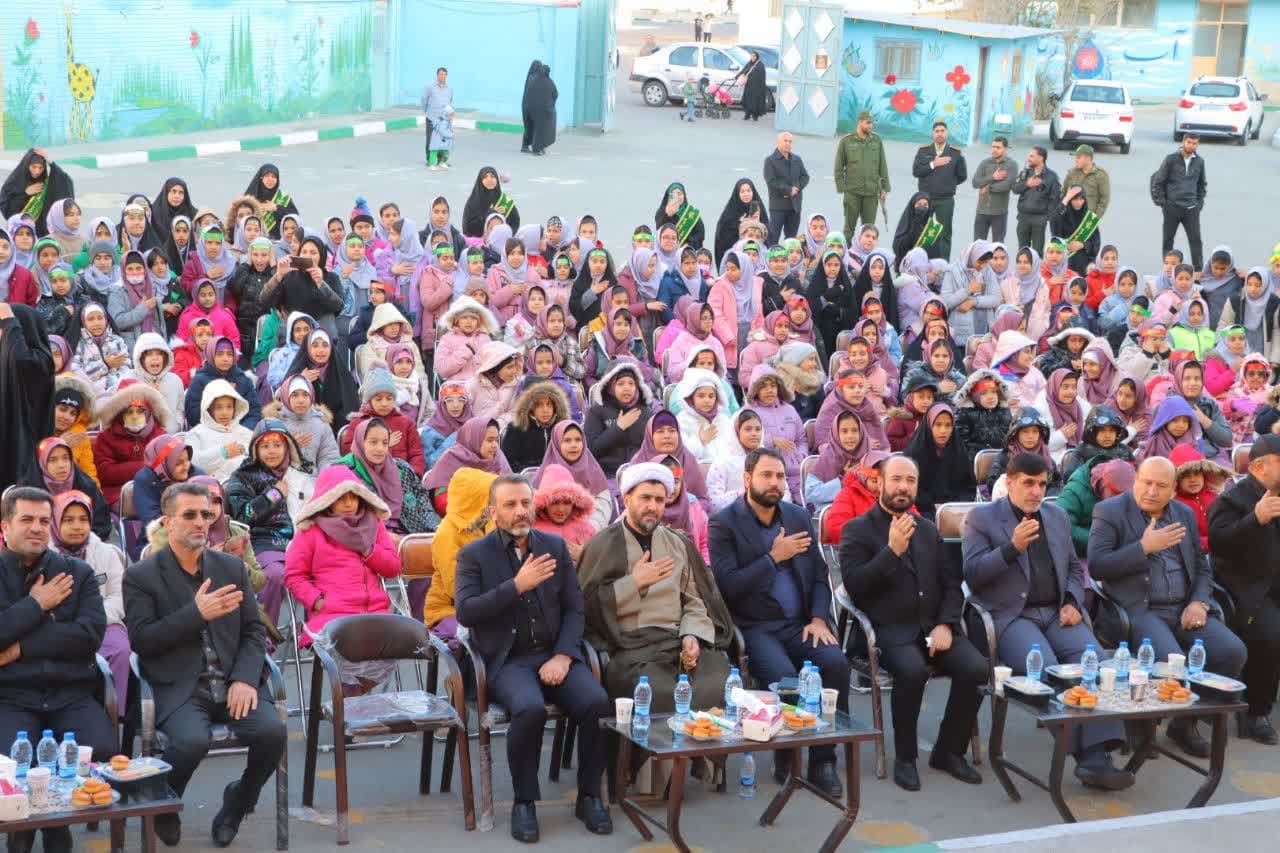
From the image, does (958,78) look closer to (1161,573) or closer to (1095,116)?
→ (1095,116)

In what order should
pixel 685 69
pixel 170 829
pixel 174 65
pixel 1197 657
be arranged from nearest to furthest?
pixel 170 829 → pixel 1197 657 → pixel 174 65 → pixel 685 69

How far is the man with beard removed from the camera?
692cm

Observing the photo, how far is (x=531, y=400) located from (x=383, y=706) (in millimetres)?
3270

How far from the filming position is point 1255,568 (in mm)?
8133

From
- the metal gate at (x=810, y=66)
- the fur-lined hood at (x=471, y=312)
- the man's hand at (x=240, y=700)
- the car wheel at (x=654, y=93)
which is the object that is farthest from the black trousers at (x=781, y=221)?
the car wheel at (x=654, y=93)

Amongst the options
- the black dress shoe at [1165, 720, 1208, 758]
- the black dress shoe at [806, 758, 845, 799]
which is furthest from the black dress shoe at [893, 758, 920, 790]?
the black dress shoe at [1165, 720, 1208, 758]

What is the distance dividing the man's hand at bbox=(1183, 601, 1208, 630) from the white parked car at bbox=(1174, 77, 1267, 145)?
2879cm

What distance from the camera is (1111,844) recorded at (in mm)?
6164

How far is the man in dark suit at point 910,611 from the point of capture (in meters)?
7.21

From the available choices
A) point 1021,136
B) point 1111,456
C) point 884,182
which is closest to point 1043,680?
point 1111,456

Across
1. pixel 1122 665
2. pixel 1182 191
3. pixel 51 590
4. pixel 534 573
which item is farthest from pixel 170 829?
pixel 1182 191

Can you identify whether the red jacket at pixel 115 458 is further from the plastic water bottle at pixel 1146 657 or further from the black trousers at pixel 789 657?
the plastic water bottle at pixel 1146 657

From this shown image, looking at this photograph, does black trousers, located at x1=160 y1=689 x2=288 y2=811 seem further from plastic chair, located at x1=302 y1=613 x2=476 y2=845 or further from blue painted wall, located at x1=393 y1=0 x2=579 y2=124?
blue painted wall, located at x1=393 y1=0 x2=579 y2=124

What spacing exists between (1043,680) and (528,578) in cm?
230
